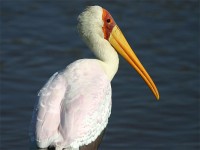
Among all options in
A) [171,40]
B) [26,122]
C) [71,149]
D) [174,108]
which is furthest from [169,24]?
[71,149]

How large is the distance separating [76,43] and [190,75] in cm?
221

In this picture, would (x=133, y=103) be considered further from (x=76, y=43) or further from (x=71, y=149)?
(x=71, y=149)

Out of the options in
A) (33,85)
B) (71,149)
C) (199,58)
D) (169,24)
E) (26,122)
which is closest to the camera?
(71,149)

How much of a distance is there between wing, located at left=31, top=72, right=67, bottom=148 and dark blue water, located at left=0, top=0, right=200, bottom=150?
2.79m

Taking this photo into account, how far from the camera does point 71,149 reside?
10.6m

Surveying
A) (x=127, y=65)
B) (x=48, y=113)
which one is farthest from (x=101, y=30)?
(x=127, y=65)

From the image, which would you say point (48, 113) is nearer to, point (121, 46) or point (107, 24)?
point (107, 24)

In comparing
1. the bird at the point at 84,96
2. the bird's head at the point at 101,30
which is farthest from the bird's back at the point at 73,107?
the bird's head at the point at 101,30

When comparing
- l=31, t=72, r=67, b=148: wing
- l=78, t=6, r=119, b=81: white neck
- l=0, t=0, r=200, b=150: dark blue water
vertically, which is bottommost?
l=0, t=0, r=200, b=150: dark blue water

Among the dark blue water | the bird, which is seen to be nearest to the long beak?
the bird

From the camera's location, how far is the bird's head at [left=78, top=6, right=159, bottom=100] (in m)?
11.9

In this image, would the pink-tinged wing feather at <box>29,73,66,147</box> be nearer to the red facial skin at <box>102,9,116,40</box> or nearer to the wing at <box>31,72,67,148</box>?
the wing at <box>31,72,67,148</box>

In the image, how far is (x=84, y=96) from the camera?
11.1 m

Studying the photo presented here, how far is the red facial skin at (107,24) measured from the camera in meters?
12.0
